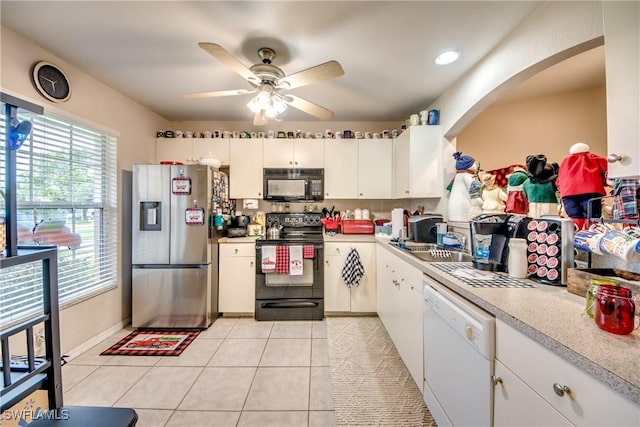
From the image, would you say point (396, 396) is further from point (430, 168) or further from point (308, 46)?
point (308, 46)

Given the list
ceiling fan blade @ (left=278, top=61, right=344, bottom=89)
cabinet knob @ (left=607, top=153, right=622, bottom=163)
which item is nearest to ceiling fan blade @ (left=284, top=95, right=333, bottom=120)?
ceiling fan blade @ (left=278, top=61, right=344, bottom=89)

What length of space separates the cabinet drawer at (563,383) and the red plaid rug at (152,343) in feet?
7.78

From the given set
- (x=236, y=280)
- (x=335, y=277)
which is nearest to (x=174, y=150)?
(x=236, y=280)

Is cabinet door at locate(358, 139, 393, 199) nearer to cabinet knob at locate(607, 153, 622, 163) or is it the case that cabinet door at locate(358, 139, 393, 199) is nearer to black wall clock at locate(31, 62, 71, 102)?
cabinet knob at locate(607, 153, 622, 163)

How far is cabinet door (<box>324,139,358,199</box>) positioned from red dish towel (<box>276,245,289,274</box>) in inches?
34.9

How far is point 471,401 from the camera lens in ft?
3.48

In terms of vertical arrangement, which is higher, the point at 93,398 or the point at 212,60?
the point at 212,60

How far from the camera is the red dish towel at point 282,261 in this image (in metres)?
2.75

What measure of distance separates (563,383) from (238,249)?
104 inches

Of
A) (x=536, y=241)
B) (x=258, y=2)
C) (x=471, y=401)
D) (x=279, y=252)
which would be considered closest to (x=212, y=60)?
(x=258, y=2)

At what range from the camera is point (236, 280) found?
2.82 m

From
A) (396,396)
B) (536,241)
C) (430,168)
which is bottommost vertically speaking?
(396,396)

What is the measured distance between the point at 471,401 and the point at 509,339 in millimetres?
388

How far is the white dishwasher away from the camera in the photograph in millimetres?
973
